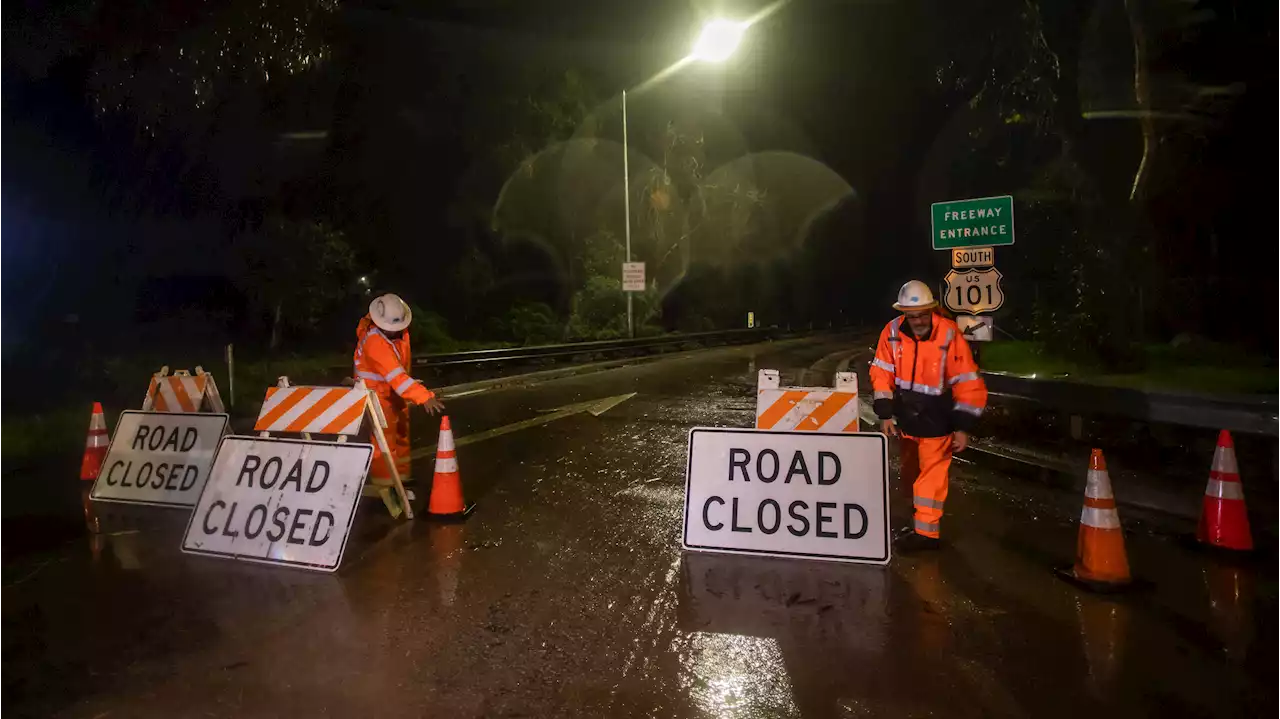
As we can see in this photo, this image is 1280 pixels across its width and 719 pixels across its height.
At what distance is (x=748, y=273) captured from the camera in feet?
210

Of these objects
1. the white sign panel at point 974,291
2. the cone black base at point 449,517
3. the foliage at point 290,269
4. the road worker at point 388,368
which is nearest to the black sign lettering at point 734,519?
the cone black base at point 449,517

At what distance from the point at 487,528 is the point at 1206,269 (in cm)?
2430

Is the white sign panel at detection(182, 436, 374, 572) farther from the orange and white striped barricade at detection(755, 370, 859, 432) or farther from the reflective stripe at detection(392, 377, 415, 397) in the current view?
the orange and white striped barricade at detection(755, 370, 859, 432)

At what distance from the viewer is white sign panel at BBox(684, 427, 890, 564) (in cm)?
596

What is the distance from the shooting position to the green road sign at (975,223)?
12.2 metres

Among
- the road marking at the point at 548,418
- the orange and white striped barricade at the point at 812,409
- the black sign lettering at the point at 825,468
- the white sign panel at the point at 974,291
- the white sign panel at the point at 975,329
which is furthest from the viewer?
the white sign panel at the point at 974,291

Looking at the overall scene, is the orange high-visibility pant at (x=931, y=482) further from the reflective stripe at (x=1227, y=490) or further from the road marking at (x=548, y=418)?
the road marking at (x=548, y=418)

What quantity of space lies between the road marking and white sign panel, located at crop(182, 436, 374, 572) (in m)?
3.68

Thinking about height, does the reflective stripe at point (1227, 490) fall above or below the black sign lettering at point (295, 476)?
below

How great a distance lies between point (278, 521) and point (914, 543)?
443 centimetres

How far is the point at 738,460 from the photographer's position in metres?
6.32

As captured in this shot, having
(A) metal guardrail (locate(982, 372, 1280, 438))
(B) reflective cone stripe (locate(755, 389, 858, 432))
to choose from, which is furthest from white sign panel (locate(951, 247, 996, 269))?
(B) reflective cone stripe (locate(755, 389, 858, 432))

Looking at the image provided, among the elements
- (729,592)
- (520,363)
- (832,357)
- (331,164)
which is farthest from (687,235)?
(729,592)

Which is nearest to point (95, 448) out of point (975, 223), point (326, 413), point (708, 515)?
point (326, 413)
